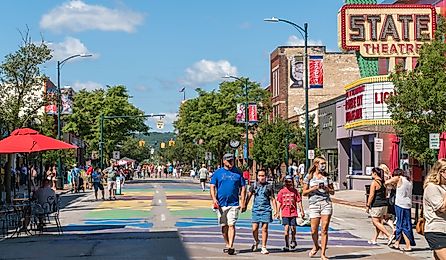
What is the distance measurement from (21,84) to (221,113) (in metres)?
45.1

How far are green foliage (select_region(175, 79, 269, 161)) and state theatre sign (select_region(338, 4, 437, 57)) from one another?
43061 mm

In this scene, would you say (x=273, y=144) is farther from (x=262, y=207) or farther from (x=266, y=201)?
(x=262, y=207)

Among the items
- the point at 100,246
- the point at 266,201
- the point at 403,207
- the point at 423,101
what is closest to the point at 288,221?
the point at 266,201

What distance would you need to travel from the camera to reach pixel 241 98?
7500 cm

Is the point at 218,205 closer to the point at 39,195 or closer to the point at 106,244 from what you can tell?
the point at 106,244

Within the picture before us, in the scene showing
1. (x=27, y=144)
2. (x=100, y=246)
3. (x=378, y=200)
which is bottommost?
(x=100, y=246)

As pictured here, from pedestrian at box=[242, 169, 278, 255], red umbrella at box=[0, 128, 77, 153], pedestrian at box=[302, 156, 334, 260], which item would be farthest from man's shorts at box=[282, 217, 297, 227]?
red umbrella at box=[0, 128, 77, 153]

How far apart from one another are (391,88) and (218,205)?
1532cm

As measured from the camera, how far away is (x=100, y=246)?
656 inches

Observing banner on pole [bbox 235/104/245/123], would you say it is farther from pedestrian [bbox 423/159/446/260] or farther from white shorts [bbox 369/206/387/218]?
pedestrian [bbox 423/159/446/260]

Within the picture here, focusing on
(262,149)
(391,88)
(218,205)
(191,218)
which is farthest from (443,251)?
(262,149)

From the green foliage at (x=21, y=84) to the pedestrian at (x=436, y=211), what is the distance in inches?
980

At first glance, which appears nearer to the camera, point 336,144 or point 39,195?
point 39,195

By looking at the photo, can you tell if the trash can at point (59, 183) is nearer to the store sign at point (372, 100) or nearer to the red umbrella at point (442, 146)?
the store sign at point (372, 100)
